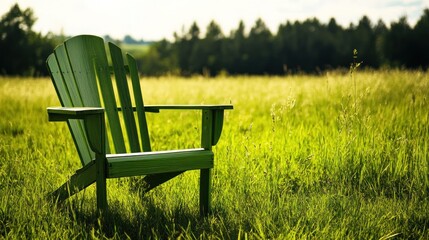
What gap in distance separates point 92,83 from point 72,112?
3.21 ft

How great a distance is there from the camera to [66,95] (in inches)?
126

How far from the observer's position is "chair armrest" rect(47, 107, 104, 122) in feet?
8.05

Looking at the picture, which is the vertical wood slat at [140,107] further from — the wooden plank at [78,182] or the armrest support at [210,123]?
the wooden plank at [78,182]

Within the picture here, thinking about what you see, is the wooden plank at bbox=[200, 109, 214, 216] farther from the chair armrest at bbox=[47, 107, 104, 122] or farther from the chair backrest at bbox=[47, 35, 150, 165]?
the chair armrest at bbox=[47, 107, 104, 122]

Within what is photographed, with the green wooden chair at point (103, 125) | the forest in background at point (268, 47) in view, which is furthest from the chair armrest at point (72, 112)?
the forest in background at point (268, 47)

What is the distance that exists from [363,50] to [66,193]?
33836 millimetres

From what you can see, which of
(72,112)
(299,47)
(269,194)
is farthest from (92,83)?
(299,47)

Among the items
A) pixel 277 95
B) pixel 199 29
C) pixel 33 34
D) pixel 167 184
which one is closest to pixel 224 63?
pixel 199 29

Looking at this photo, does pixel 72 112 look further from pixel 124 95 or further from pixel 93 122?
pixel 124 95

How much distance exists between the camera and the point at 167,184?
3445 mm

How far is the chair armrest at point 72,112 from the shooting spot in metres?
2.46

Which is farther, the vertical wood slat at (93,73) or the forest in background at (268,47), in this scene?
the forest in background at (268,47)

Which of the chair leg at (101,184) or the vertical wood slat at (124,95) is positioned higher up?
the vertical wood slat at (124,95)

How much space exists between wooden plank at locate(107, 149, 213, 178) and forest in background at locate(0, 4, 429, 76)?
38.6 ft
